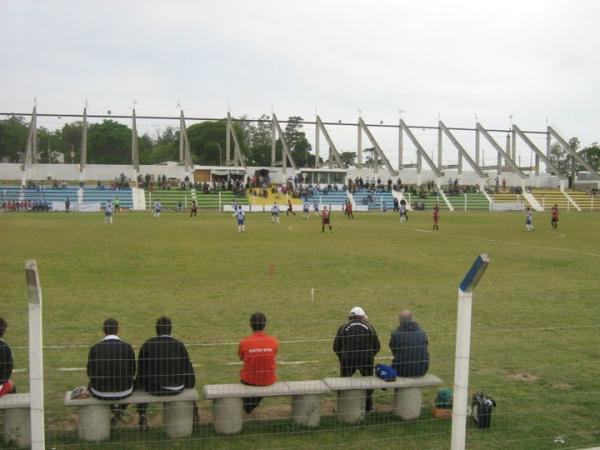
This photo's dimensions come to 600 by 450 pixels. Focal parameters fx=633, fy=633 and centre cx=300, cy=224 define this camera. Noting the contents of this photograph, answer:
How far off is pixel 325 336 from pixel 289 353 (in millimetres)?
1404

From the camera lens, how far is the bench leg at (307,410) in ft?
23.4

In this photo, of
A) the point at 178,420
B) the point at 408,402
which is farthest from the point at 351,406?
the point at 178,420

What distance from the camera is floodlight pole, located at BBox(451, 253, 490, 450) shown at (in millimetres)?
5114

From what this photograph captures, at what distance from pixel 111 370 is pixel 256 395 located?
1.59 meters

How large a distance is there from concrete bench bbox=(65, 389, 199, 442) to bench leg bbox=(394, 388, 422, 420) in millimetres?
2391

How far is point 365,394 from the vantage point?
7.54 meters

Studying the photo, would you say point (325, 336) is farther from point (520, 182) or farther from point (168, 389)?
point (520, 182)

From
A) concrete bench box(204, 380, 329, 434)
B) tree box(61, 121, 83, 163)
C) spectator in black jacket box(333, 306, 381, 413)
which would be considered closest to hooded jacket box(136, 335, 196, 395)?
concrete bench box(204, 380, 329, 434)

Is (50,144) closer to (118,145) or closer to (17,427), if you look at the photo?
(118,145)

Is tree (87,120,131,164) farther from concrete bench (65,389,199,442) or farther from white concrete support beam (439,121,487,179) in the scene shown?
concrete bench (65,389,199,442)

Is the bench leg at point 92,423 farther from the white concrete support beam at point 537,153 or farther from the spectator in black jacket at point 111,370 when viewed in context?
the white concrete support beam at point 537,153

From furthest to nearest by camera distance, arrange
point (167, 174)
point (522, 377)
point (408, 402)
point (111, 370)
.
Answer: point (167, 174)
point (522, 377)
point (408, 402)
point (111, 370)

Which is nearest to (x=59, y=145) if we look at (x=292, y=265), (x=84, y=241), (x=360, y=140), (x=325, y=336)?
(x=360, y=140)

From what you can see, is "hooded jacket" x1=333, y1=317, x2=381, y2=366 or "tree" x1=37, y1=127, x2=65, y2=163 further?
"tree" x1=37, y1=127, x2=65, y2=163
